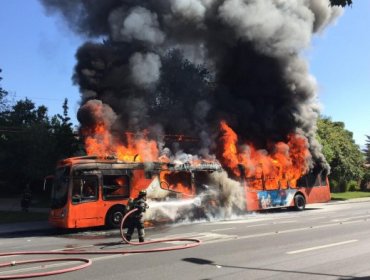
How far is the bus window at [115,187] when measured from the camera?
50.7 feet

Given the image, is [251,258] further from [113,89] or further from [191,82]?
[191,82]

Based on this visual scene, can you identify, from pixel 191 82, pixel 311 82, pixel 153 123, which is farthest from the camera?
pixel 191 82

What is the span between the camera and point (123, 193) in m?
15.9

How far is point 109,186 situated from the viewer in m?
15.6

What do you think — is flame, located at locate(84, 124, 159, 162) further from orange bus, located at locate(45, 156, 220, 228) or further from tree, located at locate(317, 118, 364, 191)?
tree, located at locate(317, 118, 364, 191)

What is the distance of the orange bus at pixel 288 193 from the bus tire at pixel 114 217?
20.7 ft

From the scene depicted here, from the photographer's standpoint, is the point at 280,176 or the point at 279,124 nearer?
the point at 280,176

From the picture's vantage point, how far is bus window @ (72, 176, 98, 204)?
14.7 m

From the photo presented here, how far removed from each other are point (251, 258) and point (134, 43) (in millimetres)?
15050

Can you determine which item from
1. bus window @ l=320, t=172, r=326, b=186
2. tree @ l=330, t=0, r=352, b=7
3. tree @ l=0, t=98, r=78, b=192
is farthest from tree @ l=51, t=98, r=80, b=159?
tree @ l=330, t=0, r=352, b=7

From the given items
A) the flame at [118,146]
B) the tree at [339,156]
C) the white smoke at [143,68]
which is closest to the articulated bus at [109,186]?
the flame at [118,146]

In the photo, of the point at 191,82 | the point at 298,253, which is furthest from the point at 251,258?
the point at 191,82

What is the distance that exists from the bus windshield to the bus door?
0.30 meters

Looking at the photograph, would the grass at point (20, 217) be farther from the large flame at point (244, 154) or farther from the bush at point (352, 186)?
the bush at point (352, 186)
